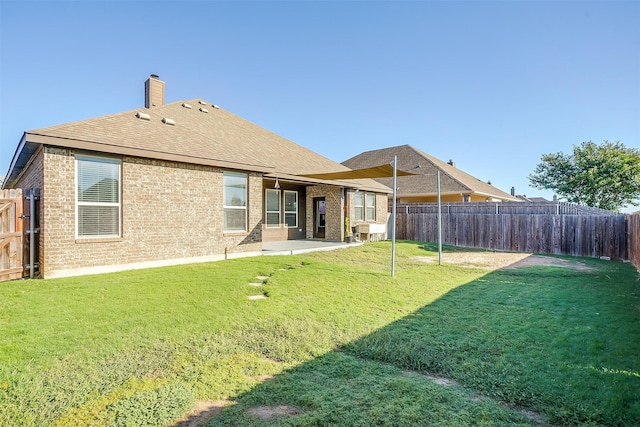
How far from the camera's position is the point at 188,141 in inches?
384

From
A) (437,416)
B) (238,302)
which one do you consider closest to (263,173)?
(238,302)

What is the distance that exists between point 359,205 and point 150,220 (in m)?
10.6

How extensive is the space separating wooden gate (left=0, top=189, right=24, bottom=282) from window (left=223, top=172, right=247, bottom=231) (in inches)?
186

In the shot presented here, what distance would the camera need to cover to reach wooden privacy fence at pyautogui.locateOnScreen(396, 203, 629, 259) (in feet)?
41.3

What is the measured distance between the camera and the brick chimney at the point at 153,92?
12.9 m

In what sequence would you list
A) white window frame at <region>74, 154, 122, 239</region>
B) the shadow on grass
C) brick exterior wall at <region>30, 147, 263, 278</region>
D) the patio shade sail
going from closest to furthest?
the shadow on grass < brick exterior wall at <region>30, 147, 263, 278</region> < white window frame at <region>74, 154, 122, 239</region> < the patio shade sail

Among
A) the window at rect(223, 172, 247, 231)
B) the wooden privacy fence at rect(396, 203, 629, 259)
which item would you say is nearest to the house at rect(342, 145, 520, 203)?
the wooden privacy fence at rect(396, 203, 629, 259)

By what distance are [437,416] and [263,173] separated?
31.5 ft

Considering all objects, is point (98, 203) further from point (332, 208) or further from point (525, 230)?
point (525, 230)

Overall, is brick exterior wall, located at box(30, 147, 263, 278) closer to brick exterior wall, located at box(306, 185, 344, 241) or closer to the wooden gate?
the wooden gate

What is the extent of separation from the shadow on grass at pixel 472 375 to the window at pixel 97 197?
21.5 ft

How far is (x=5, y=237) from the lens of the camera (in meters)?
6.64

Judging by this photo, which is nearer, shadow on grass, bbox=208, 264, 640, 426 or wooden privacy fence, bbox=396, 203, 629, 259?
shadow on grass, bbox=208, 264, 640, 426

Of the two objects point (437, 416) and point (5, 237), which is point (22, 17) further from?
point (437, 416)
